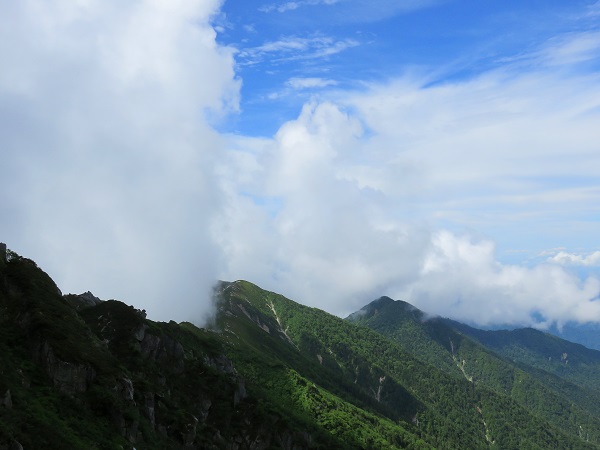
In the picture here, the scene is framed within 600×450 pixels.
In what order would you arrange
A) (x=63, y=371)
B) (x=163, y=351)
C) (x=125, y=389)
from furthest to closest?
(x=163, y=351) → (x=125, y=389) → (x=63, y=371)

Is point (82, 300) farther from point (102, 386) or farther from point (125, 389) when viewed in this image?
point (102, 386)

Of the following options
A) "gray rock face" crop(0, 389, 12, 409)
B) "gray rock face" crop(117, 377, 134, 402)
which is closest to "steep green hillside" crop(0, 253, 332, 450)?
"gray rock face" crop(0, 389, 12, 409)

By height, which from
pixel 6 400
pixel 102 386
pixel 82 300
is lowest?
pixel 6 400

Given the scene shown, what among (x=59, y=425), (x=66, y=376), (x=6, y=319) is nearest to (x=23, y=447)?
(x=59, y=425)

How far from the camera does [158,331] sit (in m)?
110

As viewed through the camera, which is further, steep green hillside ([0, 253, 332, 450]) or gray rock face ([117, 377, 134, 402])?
gray rock face ([117, 377, 134, 402])

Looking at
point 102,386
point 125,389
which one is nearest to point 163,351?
point 125,389

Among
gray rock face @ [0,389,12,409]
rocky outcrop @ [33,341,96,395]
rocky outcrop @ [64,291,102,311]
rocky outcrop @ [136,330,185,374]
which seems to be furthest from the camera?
rocky outcrop @ [64,291,102,311]

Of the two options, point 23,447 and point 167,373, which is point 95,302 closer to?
point 167,373

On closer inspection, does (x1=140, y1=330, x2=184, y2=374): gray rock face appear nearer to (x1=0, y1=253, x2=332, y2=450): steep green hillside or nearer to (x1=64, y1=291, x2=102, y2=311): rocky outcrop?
(x1=0, y1=253, x2=332, y2=450): steep green hillside

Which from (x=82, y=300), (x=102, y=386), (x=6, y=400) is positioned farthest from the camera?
(x=82, y=300)

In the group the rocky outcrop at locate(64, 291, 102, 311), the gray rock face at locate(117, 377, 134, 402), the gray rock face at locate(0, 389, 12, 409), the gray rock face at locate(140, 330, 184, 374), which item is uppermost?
the rocky outcrop at locate(64, 291, 102, 311)

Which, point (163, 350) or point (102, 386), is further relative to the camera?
point (163, 350)

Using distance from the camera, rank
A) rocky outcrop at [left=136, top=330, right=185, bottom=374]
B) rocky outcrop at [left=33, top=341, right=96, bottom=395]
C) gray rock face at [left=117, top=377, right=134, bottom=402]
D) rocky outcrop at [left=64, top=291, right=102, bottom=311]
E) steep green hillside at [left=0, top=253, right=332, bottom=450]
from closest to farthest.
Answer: steep green hillside at [left=0, top=253, right=332, bottom=450]
rocky outcrop at [left=33, top=341, right=96, bottom=395]
gray rock face at [left=117, top=377, right=134, bottom=402]
rocky outcrop at [left=136, top=330, right=185, bottom=374]
rocky outcrop at [left=64, top=291, right=102, bottom=311]
